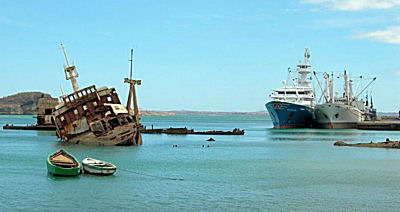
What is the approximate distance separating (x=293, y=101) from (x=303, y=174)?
3350 inches

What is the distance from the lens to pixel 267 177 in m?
37.1

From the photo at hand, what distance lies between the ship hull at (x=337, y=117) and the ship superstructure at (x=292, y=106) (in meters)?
2.80

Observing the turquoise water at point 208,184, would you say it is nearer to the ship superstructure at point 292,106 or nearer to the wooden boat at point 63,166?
the wooden boat at point 63,166

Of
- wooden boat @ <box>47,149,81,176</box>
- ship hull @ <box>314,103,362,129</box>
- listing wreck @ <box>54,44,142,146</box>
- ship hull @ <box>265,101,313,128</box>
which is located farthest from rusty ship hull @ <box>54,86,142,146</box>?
ship hull @ <box>314,103,362,129</box>

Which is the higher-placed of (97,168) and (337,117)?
(337,117)

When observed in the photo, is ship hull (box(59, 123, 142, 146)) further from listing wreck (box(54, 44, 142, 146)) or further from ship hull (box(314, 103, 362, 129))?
ship hull (box(314, 103, 362, 129))

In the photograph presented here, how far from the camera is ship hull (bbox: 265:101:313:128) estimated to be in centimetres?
11588

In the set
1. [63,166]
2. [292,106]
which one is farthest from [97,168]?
[292,106]

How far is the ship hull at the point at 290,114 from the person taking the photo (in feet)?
380

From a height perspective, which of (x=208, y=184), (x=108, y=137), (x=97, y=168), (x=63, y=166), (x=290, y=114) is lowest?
(x=208, y=184)

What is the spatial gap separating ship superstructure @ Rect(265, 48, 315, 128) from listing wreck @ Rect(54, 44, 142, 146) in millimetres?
62978

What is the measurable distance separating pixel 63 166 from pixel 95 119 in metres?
20.4

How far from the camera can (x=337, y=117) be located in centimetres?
11988

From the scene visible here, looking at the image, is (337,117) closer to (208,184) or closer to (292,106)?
(292,106)
